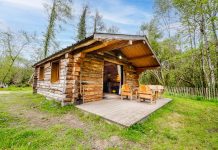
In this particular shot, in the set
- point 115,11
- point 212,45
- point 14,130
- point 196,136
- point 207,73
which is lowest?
point 196,136

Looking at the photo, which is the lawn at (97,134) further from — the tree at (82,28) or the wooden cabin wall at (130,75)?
the tree at (82,28)

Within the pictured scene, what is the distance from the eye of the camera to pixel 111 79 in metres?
11.3

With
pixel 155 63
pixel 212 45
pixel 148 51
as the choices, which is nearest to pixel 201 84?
pixel 212 45

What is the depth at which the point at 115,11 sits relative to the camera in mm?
13344

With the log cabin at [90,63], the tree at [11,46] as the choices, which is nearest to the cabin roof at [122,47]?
the log cabin at [90,63]

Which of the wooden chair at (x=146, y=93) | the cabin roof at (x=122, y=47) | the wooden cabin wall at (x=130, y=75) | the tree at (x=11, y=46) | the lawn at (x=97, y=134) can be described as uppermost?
the tree at (x=11, y=46)

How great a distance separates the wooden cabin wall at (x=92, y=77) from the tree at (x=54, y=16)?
37.0ft

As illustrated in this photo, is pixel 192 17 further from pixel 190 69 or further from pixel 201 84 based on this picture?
pixel 201 84

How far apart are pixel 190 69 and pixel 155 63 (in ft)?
18.6

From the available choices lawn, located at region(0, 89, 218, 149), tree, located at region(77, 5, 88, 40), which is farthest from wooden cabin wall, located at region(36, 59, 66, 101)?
tree, located at region(77, 5, 88, 40)

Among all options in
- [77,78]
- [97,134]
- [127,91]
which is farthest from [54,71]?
[97,134]

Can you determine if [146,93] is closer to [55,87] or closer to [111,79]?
[55,87]

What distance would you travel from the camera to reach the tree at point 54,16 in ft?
47.6

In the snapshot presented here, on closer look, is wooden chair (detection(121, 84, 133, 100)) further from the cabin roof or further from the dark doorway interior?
the dark doorway interior
